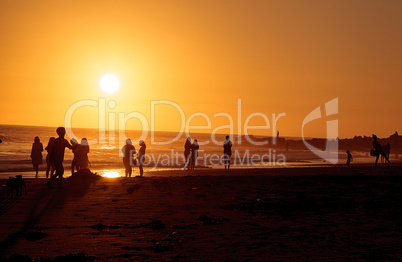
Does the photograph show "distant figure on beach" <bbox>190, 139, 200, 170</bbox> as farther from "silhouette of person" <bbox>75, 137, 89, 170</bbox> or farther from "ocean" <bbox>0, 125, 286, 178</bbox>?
"silhouette of person" <bbox>75, 137, 89, 170</bbox>

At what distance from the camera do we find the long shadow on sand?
718 cm

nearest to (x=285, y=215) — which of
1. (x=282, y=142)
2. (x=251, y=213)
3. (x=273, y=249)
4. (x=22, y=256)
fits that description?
(x=251, y=213)

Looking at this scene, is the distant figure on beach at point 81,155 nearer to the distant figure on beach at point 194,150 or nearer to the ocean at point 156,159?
the ocean at point 156,159

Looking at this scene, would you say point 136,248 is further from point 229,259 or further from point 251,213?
point 251,213

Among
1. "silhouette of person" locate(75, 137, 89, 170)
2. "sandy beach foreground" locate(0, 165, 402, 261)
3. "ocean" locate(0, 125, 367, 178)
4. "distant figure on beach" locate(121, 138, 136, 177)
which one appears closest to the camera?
"sandy beach foreground" locate(0, 165, 402, 261)

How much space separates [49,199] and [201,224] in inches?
198

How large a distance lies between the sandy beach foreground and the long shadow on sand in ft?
0.07

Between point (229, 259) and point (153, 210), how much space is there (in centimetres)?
436

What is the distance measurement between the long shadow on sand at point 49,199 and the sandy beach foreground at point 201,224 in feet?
0.07

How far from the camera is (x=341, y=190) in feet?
45.5

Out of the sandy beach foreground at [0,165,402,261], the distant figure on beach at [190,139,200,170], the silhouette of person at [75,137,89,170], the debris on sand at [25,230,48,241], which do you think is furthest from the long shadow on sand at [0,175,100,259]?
the distant figure on beach at [190,139,200,170]

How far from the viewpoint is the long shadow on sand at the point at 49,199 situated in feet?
23.6

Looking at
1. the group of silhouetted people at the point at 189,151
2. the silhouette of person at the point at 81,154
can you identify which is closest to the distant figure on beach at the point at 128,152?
the silhouette of person at the point at 81,154

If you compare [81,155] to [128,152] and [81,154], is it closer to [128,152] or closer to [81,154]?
[81,154]
